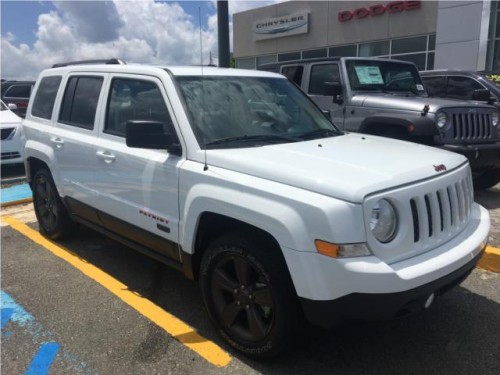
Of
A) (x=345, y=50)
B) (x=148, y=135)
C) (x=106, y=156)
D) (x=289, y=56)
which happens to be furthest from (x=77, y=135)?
(x=289, y=56)

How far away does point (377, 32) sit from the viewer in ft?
68.1

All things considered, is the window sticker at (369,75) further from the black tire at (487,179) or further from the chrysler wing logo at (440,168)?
the chrysler wing logo at (440,168)

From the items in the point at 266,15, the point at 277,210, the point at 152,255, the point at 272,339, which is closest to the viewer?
the point at 277,210

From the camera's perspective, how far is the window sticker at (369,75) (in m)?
6.79

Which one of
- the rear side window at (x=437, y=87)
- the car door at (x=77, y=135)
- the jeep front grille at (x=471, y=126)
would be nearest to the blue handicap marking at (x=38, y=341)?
the car door at (x=77, y=135)

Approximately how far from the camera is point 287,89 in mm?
4180

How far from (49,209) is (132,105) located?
2.05m

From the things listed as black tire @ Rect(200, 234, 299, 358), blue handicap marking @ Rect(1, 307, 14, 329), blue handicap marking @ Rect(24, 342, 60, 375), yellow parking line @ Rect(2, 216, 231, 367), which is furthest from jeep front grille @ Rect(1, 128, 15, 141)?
black tire @ Rect(200, 234, 299, 358)

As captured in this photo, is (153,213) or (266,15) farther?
(266,15)

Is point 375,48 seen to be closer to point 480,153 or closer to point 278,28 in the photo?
point 278,28

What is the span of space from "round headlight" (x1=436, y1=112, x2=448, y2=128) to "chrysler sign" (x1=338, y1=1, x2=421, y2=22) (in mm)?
15219

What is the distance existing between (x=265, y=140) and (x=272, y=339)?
135 cm

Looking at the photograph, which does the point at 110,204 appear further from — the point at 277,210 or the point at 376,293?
the point at 376,293

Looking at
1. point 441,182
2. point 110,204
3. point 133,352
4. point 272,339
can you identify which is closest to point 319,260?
point 272,339
